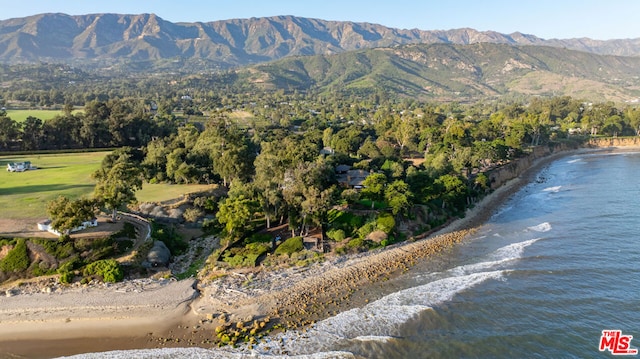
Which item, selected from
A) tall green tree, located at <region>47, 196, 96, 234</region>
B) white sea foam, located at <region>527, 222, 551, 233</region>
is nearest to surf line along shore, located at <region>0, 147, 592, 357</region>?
tall green tree, located at <region>47, 196, 96, 234</region>

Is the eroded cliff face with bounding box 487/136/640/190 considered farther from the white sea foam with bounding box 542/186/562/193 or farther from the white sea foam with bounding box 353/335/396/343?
A: the white sea foam with bounding box 353/335/396/343

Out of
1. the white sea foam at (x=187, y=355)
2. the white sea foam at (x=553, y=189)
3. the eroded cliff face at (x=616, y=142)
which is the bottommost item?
the white sea foam at (x=187, y=355)

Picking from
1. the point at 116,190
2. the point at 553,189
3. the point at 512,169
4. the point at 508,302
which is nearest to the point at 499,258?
the point at 508,302

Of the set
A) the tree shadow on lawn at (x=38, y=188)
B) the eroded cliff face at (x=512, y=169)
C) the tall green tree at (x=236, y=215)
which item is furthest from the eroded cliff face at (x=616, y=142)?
the tree shadow on lawn at (x=38, y=188)

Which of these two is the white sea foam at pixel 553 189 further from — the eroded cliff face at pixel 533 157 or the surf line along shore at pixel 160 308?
the surf line along shore at pixel 160 308

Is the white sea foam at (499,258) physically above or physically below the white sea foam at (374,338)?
above

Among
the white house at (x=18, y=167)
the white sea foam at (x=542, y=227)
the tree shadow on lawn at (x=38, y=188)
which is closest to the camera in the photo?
the tree shadow on lawn at (x=38, y=188)
